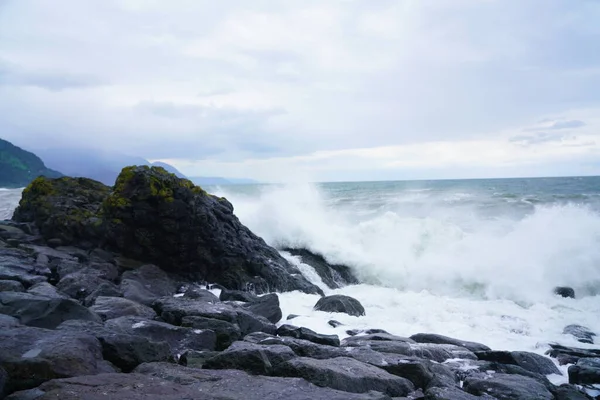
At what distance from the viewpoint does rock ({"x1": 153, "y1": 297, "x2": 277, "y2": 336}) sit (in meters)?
7.57

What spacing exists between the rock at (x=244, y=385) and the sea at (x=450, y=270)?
4400mm

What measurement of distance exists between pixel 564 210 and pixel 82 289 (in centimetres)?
2041

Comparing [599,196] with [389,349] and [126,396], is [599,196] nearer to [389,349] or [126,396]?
[389,349]

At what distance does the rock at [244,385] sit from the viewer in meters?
4.22

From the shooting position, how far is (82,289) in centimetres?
902

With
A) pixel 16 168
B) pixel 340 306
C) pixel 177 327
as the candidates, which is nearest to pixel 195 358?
pixel 177 327

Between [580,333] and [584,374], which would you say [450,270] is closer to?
[580,333]

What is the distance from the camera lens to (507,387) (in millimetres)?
5738

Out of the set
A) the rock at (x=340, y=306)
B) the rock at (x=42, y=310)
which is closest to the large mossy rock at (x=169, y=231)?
the rock at (x=340, y=306)

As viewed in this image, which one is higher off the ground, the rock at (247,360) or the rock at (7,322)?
the rock at (7,322)

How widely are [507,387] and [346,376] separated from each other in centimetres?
229

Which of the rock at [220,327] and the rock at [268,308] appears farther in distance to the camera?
the rock at [268,308]

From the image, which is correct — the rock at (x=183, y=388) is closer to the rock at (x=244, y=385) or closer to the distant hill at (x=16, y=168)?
the rock at (x=244, y=385)

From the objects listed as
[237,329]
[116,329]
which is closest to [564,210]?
[237,329]
